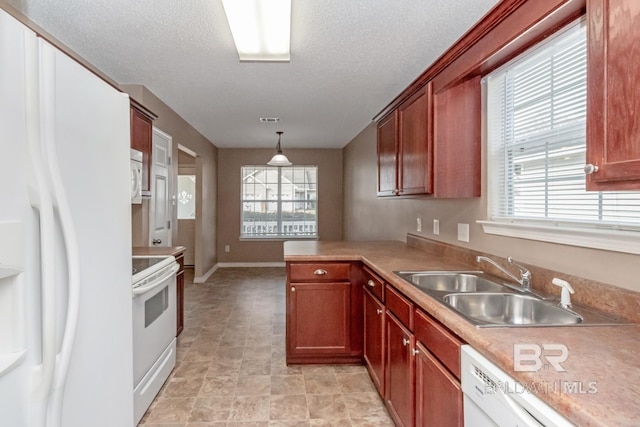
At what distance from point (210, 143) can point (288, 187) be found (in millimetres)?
1789

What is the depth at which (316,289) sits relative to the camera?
2713mm

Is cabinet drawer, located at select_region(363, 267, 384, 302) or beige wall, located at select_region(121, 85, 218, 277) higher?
beige wall, located at select_region(121, 85, 218, 277)

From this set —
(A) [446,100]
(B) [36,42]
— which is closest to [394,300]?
(A) [446,100]

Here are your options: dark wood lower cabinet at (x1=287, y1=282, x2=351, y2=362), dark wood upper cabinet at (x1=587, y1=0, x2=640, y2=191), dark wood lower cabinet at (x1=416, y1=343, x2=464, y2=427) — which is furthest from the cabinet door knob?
dark wood lower cabinet at (x1=287, y1=282, x2=351, y2=362)

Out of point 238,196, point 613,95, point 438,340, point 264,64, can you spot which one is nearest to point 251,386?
point 438,340

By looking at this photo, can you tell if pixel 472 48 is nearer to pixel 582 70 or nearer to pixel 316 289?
pixel 582 70

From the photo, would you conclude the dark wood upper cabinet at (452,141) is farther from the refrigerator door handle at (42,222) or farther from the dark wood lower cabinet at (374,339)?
the refrigerator door handle at (42,222)

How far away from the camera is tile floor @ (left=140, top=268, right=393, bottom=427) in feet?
7.00

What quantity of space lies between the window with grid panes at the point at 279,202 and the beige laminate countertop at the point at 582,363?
18.7 ft

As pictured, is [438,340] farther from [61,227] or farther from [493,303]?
[61,227]

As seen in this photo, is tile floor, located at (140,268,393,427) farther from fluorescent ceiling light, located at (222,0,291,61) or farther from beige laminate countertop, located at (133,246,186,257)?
fluorescent ceiling light, located at (222,0,291,61)

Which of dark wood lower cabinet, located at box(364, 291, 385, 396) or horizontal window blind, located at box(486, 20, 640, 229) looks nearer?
horizontal window blind, located at box(486, 20, 640, 229)

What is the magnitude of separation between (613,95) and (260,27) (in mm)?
1797

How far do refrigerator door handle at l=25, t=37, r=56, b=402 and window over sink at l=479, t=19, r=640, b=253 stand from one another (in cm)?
187
